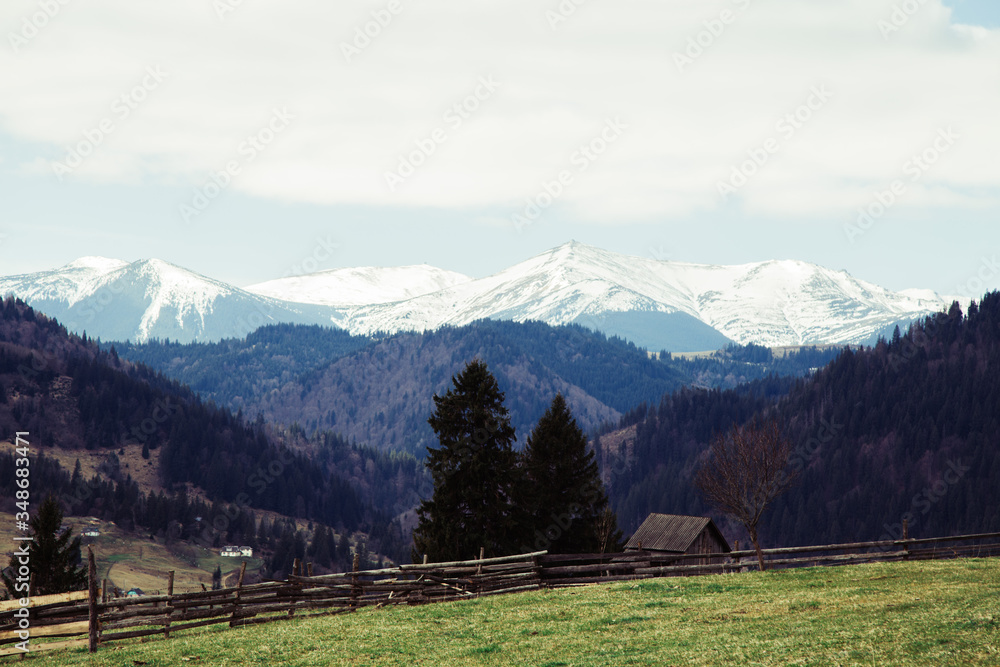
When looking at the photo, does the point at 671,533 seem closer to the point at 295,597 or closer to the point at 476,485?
the point at 476,485

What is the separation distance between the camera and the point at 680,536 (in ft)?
229

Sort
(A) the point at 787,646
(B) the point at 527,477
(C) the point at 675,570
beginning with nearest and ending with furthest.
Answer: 1. (A) the point at 787,646
2. (C) the point at 675,570
3. (B) the point at 527,477

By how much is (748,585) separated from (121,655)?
22058 millimetres

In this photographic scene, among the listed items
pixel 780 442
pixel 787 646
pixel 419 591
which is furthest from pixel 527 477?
pixel 787 646

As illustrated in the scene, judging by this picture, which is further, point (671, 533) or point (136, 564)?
point (136, 564)

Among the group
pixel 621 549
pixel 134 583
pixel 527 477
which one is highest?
pixel 527 477

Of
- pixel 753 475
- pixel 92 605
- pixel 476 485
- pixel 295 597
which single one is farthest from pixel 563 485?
pixel 92 605

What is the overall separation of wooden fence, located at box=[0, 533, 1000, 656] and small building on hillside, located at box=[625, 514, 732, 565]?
996 inches

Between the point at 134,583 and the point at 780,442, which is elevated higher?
the point at 780,442

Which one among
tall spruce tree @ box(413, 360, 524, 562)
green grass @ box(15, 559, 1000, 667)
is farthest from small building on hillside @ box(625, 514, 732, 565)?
green grass @ box(15, 559, 1000, 667)

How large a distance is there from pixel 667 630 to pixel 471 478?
26937 mm

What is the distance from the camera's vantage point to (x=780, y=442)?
158ft

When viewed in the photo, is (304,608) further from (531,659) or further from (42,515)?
(42,515)

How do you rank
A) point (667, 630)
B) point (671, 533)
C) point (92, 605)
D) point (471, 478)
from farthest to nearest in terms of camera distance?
point (671, 533)
point (471, 478)
point (92, 605)
point (667, 630)
